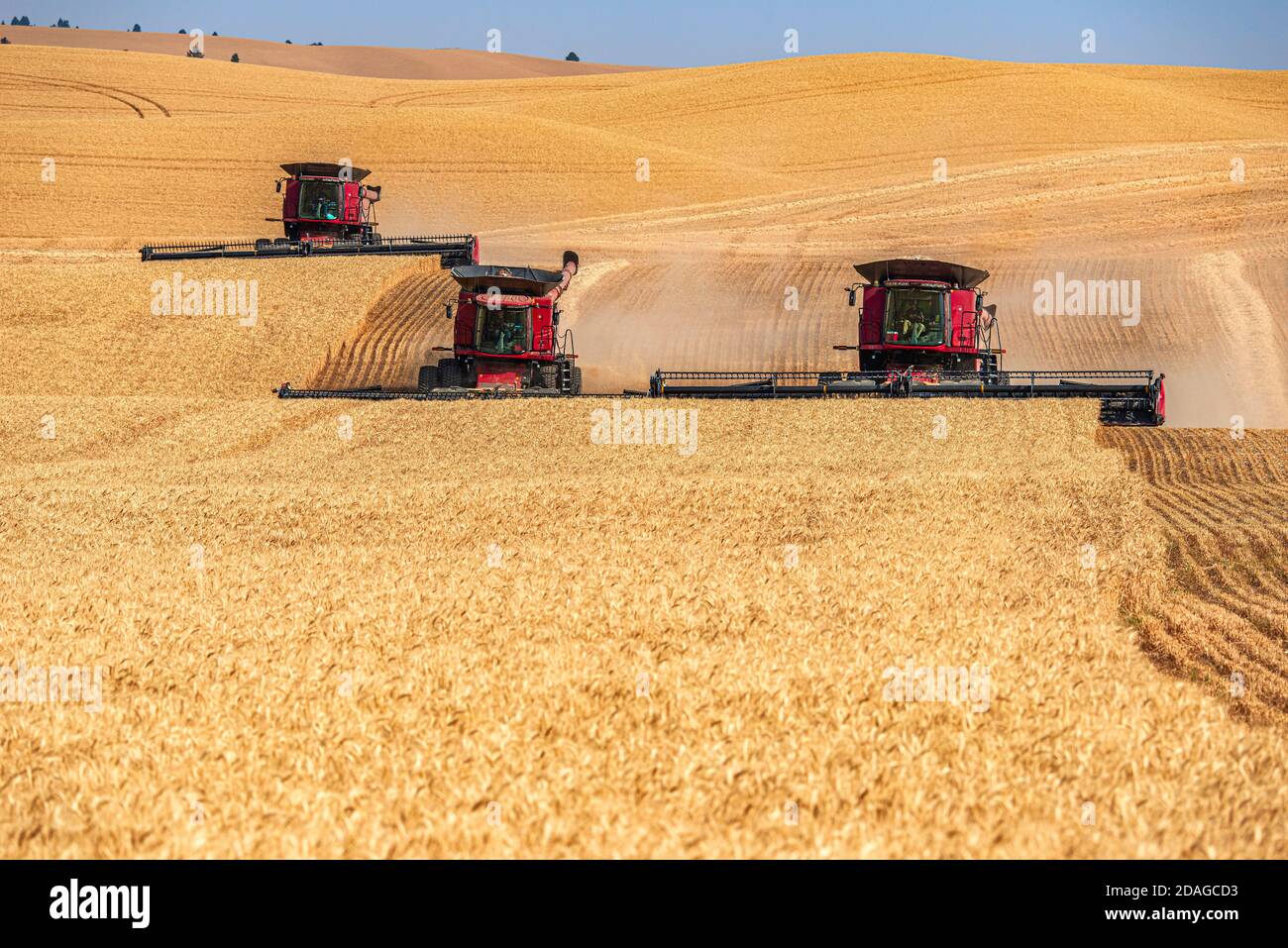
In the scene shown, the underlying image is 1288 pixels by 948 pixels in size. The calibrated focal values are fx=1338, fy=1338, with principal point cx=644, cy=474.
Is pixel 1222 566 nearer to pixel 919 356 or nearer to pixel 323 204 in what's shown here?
pixel 919 356

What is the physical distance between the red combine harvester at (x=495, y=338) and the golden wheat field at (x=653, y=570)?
7.62 feet

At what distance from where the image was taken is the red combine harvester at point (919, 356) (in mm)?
25922

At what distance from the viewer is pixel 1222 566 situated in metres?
13.2

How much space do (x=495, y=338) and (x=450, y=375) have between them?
1.19 meters

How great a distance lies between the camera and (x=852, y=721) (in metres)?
5.76

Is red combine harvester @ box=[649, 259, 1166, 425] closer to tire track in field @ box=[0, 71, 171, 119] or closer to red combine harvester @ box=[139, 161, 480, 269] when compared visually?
red combine harvester @ box=[139, 161, 480, 269]

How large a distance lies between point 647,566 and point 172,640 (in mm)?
3865

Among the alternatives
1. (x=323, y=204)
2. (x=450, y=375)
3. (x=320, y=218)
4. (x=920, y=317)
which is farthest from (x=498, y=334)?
(x=323, y=204)

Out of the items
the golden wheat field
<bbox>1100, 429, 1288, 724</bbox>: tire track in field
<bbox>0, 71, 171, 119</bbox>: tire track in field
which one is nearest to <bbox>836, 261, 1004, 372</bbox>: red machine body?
the golden wheat field

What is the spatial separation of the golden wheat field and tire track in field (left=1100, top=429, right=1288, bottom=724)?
71 mm

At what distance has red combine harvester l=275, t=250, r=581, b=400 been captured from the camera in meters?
26.8

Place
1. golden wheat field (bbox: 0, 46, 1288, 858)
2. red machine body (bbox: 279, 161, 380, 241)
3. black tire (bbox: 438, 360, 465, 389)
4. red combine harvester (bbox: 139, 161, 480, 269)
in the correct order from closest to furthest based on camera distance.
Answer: golden wheat field (bbox: 0, 46, 1288, 858)
black tire (bbox: 438, 360, 465, 389)
red combine harvester (bbox: 139, 161, 480, 269)
red machine body (bbox: 279, 161, 380, 241)

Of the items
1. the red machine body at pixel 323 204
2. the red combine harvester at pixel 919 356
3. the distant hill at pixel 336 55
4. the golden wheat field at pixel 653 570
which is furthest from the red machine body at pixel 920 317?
the distant hill at pixel 336 55
